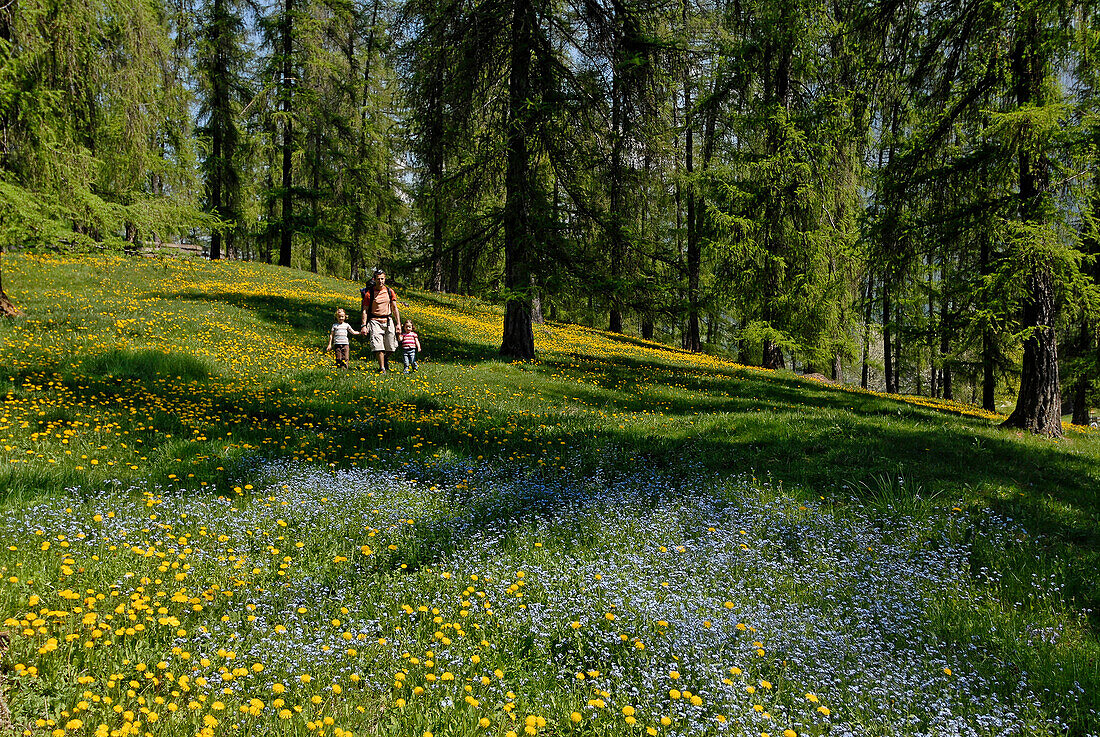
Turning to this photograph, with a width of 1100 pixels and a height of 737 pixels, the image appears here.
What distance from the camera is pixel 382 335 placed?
11391 millimetres

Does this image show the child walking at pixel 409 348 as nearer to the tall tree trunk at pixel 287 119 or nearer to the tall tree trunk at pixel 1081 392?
the tall tree trunk at pixel 287 119

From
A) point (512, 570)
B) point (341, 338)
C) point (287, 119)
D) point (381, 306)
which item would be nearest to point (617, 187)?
point (381, 306)

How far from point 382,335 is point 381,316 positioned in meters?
0.55

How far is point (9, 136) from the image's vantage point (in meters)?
10.5

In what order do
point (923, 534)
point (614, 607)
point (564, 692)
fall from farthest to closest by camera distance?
point (923, 534) < point (614, 607) < point (564, 692)

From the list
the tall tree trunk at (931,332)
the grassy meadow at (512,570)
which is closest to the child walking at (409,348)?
the grassy meadow at (512,570)

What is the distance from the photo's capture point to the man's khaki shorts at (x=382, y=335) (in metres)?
11.3

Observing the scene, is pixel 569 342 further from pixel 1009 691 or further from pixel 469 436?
pixel 1009 691

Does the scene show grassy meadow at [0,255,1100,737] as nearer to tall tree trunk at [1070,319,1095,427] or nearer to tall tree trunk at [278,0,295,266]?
tall tree trunk at [1070,319,1095,427]

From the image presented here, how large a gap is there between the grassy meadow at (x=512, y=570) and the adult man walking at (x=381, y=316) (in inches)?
115

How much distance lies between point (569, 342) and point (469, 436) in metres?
12.1

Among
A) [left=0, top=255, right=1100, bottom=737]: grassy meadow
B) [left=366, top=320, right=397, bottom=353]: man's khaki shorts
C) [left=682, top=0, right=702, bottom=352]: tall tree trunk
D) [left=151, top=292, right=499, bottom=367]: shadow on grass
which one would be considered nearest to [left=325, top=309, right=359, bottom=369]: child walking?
[left=366, top=320, right=397, bottom=353]: man's khaki shorts

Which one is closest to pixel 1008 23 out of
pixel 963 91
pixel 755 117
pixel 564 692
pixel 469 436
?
pixel 963 91

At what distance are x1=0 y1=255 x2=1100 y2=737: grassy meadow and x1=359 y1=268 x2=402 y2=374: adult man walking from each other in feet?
9.62
